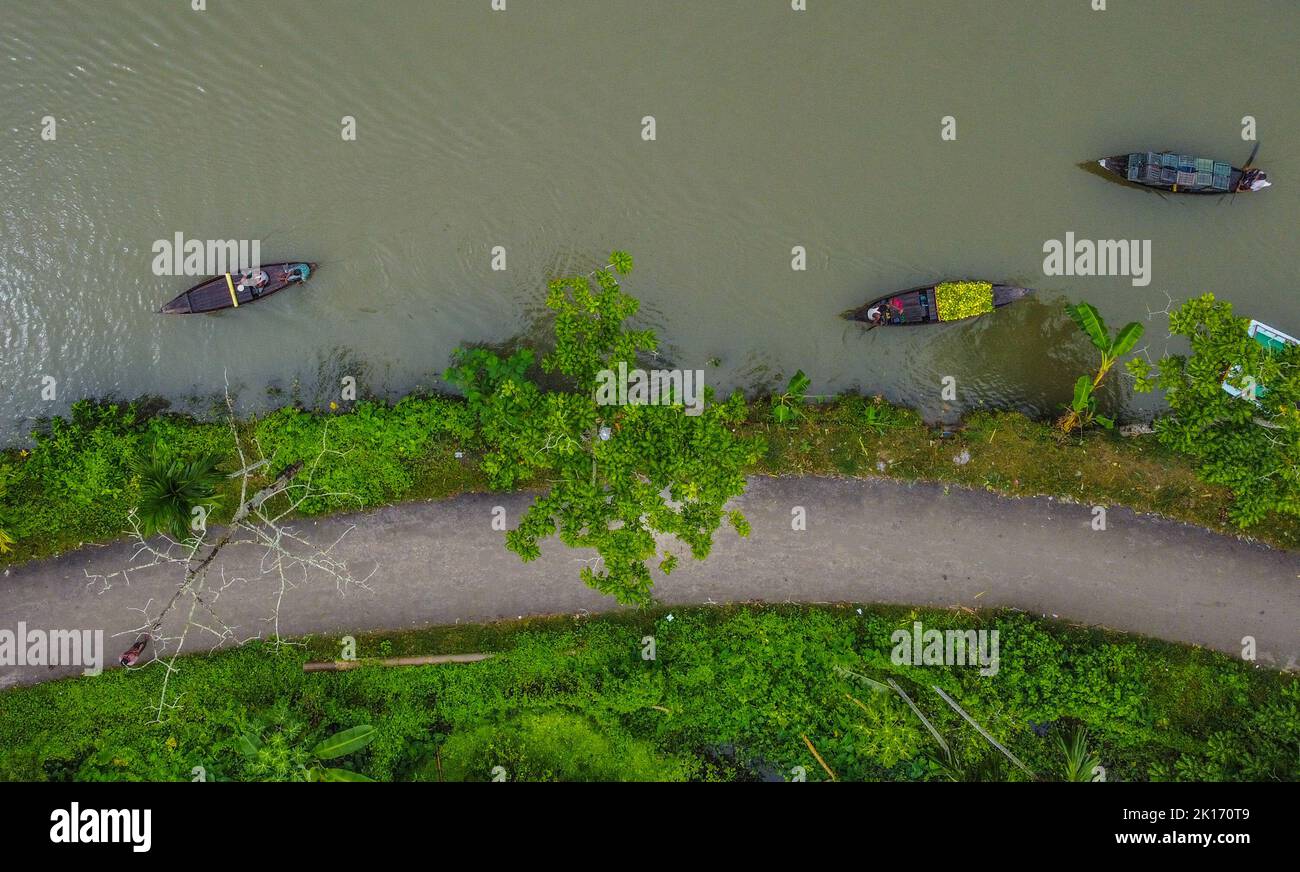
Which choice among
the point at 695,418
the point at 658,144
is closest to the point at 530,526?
the point at 695,418

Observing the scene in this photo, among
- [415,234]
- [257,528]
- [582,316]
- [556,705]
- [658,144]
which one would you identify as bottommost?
[556,705]

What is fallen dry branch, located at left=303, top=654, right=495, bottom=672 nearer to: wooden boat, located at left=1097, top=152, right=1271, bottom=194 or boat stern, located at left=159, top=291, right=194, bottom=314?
boat stern, located at left=159, top=291, right=194, bottom=314

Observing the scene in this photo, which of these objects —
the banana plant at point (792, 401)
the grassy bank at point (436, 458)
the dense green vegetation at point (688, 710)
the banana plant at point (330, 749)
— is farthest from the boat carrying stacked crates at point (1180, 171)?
the banana plant at point (330, 749)

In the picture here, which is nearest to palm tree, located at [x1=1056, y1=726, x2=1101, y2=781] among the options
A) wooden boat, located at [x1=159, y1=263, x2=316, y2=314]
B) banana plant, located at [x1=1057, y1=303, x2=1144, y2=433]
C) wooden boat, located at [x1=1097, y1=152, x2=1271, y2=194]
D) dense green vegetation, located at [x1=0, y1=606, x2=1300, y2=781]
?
dense green vegetation, located at [x1=0, y1=606, x2=1300, y2=781]

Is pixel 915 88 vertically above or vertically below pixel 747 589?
above

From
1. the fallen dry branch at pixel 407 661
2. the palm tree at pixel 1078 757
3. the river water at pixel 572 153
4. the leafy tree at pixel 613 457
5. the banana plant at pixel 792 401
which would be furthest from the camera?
the river water at pixel 572 153

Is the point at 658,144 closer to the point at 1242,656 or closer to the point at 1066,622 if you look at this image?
the point at 1066,622

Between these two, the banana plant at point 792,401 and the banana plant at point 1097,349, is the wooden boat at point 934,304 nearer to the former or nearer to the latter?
the banana plant at point 1097,349
